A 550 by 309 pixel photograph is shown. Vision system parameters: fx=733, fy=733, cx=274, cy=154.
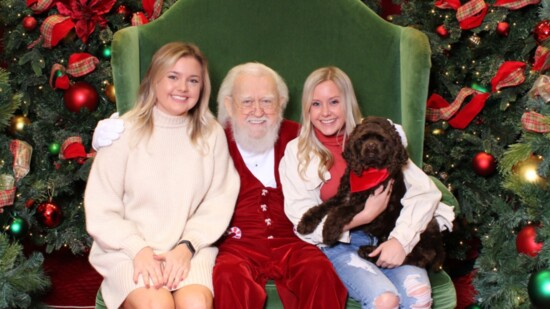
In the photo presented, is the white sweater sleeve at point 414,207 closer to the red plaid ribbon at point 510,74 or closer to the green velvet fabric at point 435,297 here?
the green velvet fabric at point 435,297

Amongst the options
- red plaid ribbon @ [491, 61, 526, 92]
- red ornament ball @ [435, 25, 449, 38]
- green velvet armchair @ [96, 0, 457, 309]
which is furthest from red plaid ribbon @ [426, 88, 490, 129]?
green velvet armchair @ [96, 0, 457, 309]

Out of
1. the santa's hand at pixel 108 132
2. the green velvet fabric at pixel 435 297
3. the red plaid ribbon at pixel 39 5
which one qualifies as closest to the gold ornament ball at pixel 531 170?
the green velvet fabric at pixel 435 297

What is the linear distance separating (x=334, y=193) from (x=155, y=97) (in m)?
0.74

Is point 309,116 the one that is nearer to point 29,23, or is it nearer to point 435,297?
point 435,297

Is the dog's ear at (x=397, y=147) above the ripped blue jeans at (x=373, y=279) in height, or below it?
above

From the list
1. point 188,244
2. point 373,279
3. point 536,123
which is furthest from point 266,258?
point 536,123

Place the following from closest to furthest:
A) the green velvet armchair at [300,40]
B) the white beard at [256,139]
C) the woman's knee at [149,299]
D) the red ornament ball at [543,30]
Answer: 1. the woman's knee at [149,299]
2. the white beard at [256,139]
3. the red ornament ball at [543,30]
4. the green velvet armchair at [300,40]

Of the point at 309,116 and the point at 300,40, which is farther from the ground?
the point at 300,40

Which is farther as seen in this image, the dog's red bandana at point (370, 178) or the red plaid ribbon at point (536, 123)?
the red plaid ribbon at point (536, 123)

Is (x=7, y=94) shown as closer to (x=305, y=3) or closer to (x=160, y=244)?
(x=160, y=244)

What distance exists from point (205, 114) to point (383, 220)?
766 mm

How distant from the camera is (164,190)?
259cm

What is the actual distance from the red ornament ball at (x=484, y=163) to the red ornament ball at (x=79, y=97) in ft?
6.19

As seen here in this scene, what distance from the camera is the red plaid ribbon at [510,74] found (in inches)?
134
